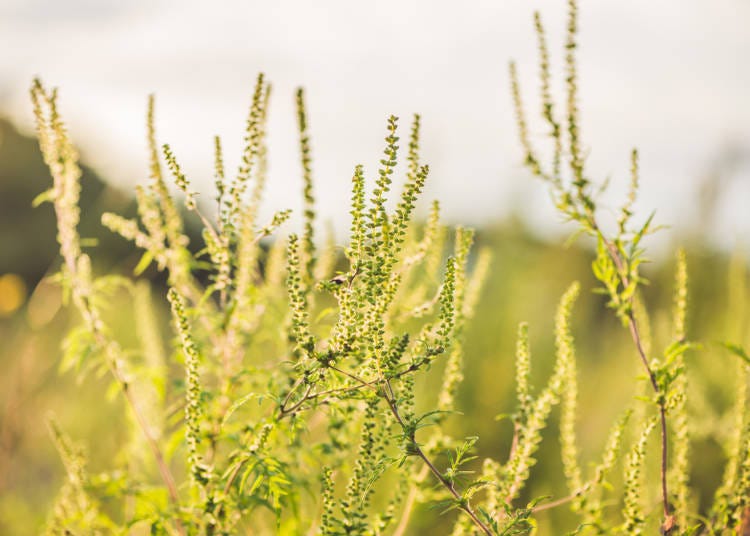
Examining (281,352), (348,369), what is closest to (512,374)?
(281,352)

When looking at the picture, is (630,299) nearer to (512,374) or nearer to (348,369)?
(348,369)

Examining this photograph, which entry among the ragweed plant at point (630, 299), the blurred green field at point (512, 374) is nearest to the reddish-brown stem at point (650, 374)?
the ragweed plant at point (630, 299)

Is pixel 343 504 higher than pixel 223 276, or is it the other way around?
pixel 223 276

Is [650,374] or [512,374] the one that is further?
[512,374]

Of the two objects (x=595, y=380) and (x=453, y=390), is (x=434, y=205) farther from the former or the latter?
(x=595, y=380)

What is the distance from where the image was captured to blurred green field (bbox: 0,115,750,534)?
4.55 meters

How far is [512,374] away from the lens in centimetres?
592

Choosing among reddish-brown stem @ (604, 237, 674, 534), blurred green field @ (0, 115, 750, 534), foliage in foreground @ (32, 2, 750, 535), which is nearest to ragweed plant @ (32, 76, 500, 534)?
foliage in foreground @ (32, 2, 750, 535)

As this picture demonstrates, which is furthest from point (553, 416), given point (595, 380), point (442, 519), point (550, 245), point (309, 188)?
point (309, 188)

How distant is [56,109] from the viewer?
230 centimetres

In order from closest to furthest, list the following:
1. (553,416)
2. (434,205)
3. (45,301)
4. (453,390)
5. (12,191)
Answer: (434,205), (453,390), (45,301), (553,416), (12,191)

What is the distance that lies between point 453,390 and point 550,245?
22.9 feet

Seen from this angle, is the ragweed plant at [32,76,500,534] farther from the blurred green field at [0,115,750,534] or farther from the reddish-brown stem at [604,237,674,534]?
the blurred green field at [0,115,750,534]

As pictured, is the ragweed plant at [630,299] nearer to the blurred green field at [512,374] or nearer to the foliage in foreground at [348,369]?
the foliage in foreground at [348,369]
